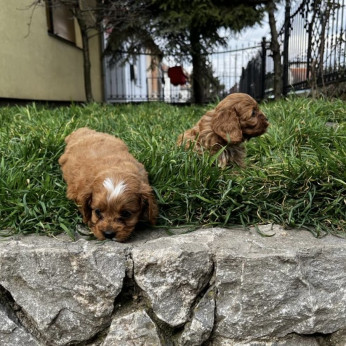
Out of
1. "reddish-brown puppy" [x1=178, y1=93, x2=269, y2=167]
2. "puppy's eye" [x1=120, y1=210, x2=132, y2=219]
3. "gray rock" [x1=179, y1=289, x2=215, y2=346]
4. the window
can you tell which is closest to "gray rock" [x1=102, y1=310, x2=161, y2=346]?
"gray rock" [x1=179, y1=289, x2=215, y2=346]

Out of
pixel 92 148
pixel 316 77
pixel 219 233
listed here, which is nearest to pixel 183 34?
pixel 316 77

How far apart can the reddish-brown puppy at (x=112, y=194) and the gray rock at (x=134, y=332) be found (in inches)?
19.9

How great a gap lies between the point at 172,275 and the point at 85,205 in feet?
2.45

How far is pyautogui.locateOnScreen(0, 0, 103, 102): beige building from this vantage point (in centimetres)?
821

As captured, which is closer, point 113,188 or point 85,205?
point 113,188

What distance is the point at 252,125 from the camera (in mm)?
3562

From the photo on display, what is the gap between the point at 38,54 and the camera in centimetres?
960

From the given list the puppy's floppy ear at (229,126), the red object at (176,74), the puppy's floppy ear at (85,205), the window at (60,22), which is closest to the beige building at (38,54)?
the window at (60,22)

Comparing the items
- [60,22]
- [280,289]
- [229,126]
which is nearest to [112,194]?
[280,289]

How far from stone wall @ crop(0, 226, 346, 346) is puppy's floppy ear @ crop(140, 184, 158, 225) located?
217 mm

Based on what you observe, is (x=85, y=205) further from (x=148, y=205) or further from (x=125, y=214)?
(x=148, y=205)

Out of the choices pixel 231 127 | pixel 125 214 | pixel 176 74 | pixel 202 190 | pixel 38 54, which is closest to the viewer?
pixel 125 214

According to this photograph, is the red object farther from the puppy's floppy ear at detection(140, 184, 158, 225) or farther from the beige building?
the puppy's floppy ear at detection(140, 184, 158, 225)

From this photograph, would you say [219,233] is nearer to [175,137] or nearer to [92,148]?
[92,148]
